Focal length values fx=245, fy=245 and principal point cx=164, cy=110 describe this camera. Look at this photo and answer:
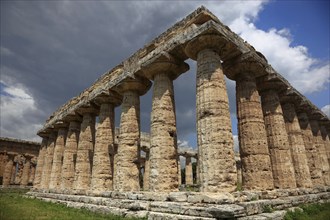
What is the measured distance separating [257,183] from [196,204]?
4562 millimetres

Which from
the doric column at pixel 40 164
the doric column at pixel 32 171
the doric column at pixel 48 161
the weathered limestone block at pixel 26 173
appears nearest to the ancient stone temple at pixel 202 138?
the doric column at pixel 48 161

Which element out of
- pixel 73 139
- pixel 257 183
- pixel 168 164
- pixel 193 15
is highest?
pixel 193 15

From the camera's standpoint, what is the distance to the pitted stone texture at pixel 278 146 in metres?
14.1

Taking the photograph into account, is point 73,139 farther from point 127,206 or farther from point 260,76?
point 260,76

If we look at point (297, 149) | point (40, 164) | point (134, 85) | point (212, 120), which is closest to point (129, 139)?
point (134, 85)

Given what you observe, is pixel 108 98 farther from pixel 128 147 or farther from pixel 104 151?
pixel 128 147

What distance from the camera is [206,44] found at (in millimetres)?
11383

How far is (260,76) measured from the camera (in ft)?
48.9

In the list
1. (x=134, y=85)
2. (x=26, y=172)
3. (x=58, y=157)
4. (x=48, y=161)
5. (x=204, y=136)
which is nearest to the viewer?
(x=204, y=136)

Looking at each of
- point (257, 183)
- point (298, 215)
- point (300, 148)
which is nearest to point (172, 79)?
point (257, 183)

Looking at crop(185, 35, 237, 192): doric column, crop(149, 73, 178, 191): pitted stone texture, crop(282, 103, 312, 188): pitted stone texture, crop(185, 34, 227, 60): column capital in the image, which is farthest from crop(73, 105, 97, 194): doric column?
crop(282, 103, 312, 188): pitted stone texture

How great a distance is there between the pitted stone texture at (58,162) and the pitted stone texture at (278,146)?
57.5ft

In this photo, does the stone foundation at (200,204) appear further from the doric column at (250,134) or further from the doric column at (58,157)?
the doric column at (58,157)

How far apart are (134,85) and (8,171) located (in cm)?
3137
